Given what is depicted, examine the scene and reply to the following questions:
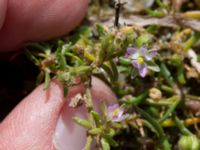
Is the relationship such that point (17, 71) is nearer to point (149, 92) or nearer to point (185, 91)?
point (149, 92)

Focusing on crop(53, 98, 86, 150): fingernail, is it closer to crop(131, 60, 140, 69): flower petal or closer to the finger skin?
crop(131, 60, 140, 69): flower petal

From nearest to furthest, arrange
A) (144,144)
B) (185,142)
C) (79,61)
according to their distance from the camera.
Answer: (79,61)
(185,142)
(144,144)

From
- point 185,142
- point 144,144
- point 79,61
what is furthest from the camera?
point 144,144

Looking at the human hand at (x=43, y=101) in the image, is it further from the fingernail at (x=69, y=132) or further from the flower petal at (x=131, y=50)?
the flower petal at (x=131, y=50)

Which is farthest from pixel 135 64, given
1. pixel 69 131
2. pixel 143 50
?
pixel 69 131

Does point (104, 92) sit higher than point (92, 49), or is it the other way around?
point (92, 49)

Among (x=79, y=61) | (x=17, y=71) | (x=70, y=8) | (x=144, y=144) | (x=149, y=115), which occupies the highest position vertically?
(x=70, y=8)

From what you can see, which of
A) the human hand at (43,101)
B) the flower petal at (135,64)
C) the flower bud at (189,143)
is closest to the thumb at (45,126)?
the human hand at (43,101)

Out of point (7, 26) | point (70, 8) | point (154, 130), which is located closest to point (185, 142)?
point (154, 130)
